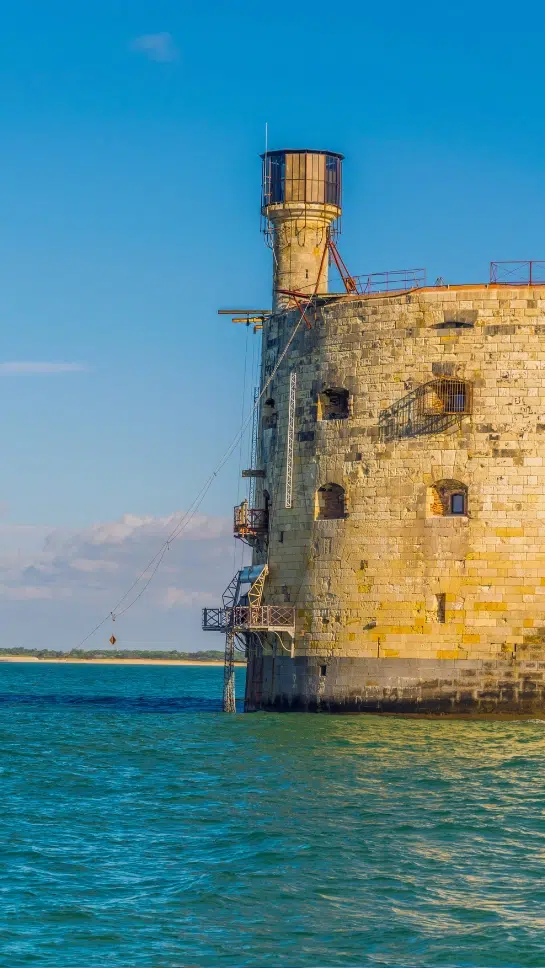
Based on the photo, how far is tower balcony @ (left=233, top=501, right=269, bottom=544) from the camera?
38000 mm

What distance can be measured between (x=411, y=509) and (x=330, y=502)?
2.27 m

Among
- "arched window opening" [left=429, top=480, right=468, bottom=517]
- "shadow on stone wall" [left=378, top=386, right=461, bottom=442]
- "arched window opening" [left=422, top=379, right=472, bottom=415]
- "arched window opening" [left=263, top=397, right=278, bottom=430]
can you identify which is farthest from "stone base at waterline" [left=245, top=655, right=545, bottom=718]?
"arched window opening" [left=263, top=397, right=278, bottom=430]

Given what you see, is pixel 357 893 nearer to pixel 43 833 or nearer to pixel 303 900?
pixel 303 900

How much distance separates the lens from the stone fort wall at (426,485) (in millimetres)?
33031

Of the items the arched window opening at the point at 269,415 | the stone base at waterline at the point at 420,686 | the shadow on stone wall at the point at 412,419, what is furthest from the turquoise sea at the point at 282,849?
the arched window opening at the point at 269,415

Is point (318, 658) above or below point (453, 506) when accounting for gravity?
below

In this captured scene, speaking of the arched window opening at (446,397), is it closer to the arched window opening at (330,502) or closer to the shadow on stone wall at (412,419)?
the shadow on stone wall at (412,419)

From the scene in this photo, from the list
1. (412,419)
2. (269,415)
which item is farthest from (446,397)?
(269,415)

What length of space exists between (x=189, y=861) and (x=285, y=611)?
1751 cm

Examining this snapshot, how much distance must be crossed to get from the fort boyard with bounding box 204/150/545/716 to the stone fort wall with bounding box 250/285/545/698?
32mm

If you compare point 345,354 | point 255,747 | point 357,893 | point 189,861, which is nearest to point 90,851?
point 189,861

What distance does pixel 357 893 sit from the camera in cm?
1675

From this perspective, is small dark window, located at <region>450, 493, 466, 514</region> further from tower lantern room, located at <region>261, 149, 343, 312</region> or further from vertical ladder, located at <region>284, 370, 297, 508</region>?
tower lantern room, located at <region>261, 149, 343, 312</region>

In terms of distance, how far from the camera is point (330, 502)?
116 ft
